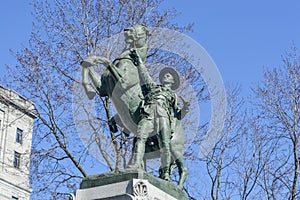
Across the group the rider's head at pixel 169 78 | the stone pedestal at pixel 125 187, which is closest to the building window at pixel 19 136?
the rider's head at pixel 169 78

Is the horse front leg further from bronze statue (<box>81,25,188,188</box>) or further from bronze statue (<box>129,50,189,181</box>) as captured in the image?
bronze statue (<box>129,50,189,181</box>)

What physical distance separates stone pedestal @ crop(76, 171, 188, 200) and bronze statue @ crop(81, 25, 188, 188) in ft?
2.31

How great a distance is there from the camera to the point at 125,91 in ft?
27.6

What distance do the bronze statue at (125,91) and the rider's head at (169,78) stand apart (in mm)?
537

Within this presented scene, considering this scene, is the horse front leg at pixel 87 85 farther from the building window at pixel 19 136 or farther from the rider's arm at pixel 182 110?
the building window at pixel 19 136

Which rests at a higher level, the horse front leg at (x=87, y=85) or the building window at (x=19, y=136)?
the building window at (x=19, y=136)

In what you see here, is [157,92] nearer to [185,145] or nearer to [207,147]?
[185,145]

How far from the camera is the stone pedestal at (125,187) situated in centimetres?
731

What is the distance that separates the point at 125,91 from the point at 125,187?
158cm

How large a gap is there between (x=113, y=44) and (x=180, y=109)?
17.4 ft

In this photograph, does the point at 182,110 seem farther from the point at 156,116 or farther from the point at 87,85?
the point at 87,85

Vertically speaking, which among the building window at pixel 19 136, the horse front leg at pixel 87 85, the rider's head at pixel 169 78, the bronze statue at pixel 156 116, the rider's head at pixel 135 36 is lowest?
the bronze statue at pixel 156 116

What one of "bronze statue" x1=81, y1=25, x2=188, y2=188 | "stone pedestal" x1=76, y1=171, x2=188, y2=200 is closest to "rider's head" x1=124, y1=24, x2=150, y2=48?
"bronze statue" x1=81, y1=25, x2=188, y2=188

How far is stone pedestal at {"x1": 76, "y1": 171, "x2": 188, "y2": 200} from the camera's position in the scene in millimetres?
7312
